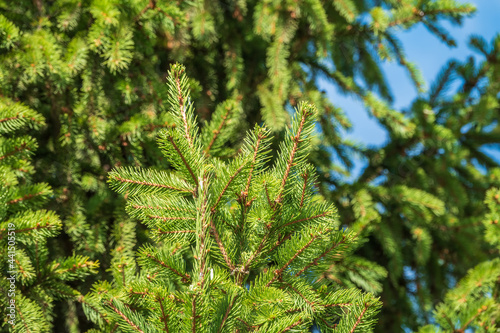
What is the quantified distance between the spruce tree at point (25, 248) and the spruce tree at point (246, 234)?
0.34 metres

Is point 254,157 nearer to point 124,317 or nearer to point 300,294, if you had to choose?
point 300,294

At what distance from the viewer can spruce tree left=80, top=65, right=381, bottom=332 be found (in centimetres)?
94

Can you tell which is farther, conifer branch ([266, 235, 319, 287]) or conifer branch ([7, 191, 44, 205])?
conifer branch ([7, 191, 44, 205])

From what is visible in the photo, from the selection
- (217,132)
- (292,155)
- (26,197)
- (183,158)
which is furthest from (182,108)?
(26,197)

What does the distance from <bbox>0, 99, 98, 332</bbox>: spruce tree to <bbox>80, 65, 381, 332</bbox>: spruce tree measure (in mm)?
338

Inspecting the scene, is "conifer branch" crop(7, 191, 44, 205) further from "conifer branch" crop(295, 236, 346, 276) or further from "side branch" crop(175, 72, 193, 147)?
"conifer branch" crop(295, 236, 346, 276)

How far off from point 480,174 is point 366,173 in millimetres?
778

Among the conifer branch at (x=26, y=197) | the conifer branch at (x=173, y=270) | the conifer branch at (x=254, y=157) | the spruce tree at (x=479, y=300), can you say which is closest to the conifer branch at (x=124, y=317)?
the conifer branch at (x=173, y=270)

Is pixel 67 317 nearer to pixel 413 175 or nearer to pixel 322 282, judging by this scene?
pixel 322 282

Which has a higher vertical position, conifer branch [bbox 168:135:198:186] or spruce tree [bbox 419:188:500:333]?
spruce tree [bbox 419:188:500:333]

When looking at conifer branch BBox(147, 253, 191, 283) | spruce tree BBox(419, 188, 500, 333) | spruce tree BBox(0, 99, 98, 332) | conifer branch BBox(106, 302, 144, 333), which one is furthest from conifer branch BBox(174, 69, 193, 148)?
spruce tree BBox(419, 188, 500, 333)

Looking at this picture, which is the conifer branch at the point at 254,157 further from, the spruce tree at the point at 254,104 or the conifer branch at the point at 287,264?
the spruce tree at the point at 254,104

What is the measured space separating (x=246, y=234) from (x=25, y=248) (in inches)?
27.6

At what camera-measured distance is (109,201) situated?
5.44ft
